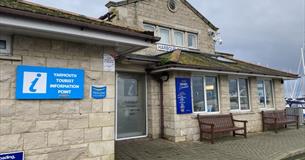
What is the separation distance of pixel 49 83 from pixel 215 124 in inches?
268

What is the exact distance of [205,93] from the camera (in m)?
10.2

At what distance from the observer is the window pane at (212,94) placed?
1033 centimetres

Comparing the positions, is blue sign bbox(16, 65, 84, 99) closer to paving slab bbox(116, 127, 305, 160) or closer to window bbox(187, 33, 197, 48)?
paving slab bbox(116, 127, 305, 160)

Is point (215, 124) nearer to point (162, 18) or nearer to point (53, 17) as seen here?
point (162, 18)

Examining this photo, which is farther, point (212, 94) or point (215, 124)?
point (212, 94)

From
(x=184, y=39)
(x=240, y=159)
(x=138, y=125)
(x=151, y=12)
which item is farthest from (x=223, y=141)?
(x=151, y=12)

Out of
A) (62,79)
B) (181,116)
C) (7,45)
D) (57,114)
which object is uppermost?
(7,45)

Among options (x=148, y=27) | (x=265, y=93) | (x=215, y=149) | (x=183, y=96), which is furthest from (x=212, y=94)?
(x=265, y=93)

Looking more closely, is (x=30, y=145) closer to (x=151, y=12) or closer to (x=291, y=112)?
(x=151, y=12)

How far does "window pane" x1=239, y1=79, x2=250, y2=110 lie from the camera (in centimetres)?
1168

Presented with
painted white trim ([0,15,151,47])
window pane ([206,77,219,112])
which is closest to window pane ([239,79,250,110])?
window pane ([206,77,219,112])

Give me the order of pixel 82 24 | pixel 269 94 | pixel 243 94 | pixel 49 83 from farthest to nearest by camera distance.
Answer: pixel 269 94 < pixel 243 94 < pixel 49 83 < pixel 82 24

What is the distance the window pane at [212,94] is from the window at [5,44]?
25.1 ft

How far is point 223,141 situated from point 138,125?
3.23 metres
